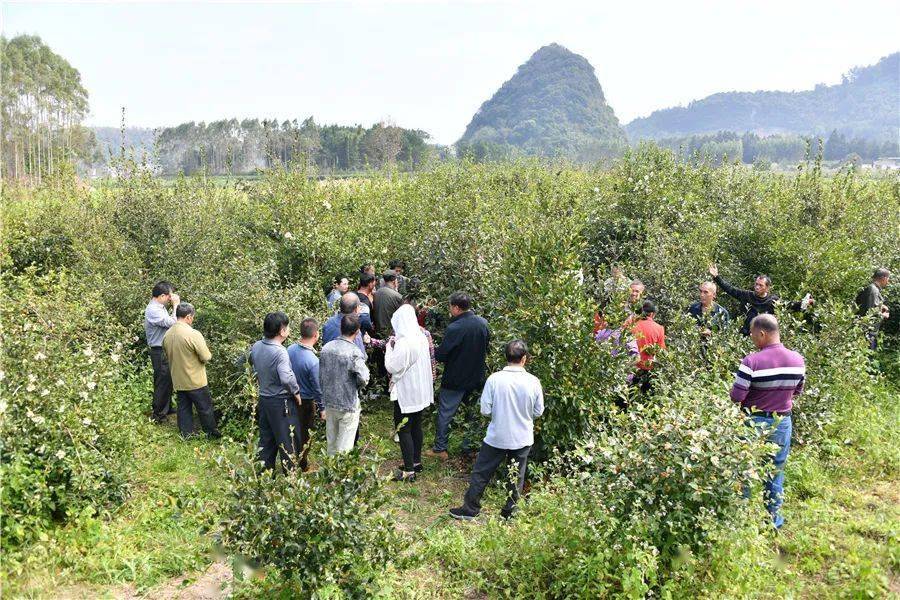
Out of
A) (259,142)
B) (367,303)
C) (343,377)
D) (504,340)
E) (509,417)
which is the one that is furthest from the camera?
(259,142)

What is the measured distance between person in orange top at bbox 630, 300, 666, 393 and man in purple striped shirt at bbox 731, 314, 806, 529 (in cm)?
141

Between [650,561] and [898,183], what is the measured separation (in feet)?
54.2

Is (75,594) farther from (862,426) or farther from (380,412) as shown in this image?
(862,426)

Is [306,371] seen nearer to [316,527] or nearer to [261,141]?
[316,527]

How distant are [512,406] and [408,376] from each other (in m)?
1.54

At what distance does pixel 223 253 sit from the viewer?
10.8 m

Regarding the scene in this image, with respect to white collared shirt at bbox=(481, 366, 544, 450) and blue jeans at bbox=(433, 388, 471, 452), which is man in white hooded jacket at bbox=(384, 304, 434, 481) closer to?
blue jeans at bbox=(433, 388, 471, 452)

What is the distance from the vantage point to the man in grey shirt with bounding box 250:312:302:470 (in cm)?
592

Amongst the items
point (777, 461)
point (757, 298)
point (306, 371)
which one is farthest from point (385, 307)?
point (757, 298)

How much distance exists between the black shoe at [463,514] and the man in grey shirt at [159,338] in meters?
4.69

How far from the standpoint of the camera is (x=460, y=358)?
7.03m

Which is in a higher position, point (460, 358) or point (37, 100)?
point (37, 100)

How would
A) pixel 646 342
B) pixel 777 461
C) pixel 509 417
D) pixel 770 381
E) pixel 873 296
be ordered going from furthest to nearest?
pixel 873 296 < pixel 646 342 < pixel 509 417 < pixel 777 461 < pixel 770 381

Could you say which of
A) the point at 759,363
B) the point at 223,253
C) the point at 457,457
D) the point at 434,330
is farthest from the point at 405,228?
the point at 759,363
